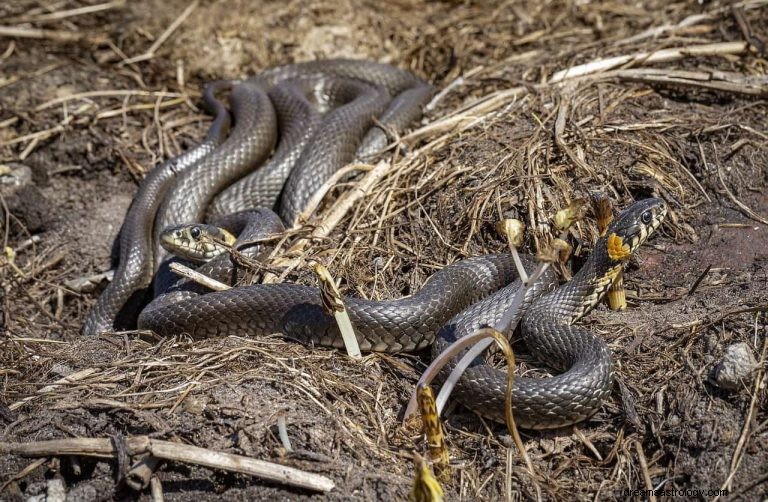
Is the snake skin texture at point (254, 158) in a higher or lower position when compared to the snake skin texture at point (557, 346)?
higher

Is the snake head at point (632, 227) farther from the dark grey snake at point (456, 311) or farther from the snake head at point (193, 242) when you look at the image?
the snake head at point (193, 242)

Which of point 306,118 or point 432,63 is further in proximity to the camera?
point 432,63

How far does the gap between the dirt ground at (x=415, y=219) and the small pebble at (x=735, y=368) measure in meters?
0.07

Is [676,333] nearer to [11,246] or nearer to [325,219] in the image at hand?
[325,219]

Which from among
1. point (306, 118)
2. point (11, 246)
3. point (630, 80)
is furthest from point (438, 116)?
point (11, 246)

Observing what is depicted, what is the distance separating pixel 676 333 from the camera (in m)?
6.09

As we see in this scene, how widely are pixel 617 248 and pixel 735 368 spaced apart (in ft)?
5.01

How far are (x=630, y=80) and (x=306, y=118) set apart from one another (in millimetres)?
3960

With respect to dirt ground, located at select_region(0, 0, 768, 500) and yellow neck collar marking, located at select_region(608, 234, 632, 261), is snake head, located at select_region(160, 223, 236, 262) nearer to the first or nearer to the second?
dirt ground, located at select_region(0, 0, 768, 500)

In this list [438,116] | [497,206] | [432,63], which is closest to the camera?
[497,206]

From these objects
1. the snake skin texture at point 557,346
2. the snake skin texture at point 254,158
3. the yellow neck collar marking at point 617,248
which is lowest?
the snake skin texture at point 557,346

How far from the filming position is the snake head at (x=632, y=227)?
6594mm

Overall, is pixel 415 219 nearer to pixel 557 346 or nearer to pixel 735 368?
pixel 557 346

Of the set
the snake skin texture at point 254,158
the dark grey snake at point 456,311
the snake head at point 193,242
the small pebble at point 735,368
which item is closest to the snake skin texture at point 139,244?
the snake skin texture at point 254,158
